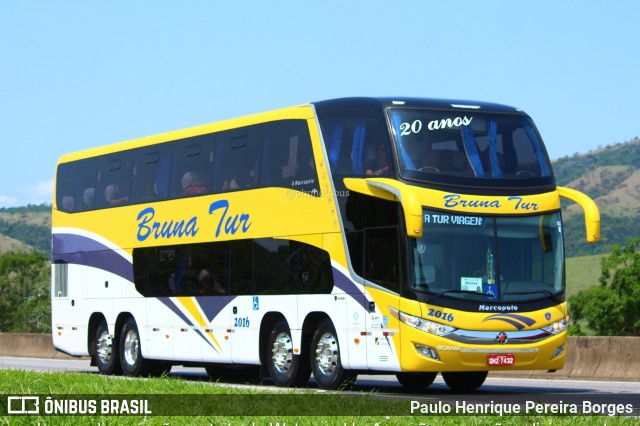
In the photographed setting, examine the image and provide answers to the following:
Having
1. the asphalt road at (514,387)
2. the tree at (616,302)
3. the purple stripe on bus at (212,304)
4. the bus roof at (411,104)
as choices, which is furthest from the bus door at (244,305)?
the tree at (616,302)

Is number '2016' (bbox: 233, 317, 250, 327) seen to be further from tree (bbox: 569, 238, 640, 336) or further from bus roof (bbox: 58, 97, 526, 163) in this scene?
tree (bbox: 569, 238, 640, 336)

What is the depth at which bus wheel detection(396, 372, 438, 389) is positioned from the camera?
2161 centimetres

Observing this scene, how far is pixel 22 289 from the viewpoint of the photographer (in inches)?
3575

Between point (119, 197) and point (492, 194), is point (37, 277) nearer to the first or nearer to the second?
point (119, 197)

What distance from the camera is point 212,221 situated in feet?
77.9

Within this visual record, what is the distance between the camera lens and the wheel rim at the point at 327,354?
20.8 m

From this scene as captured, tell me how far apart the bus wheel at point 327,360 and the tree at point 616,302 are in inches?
2355

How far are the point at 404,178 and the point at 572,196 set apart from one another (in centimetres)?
293

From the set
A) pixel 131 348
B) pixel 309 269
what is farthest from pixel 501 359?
pixel 131 348

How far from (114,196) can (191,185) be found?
122 inches

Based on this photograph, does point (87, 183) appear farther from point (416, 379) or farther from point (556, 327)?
point (556, 327)

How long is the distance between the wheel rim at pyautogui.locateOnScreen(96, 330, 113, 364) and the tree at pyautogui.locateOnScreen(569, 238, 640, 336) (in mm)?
55329

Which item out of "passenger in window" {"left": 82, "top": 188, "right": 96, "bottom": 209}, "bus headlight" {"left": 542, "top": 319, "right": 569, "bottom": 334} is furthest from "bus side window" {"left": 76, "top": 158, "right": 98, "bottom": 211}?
"bus headlight" {"left": 542, "top": 319, "right": 569, "bottom": 334}

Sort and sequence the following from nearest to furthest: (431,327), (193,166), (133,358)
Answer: (431,327) < (193,166) < (133,358)
